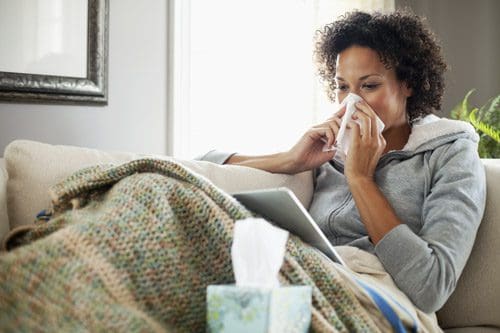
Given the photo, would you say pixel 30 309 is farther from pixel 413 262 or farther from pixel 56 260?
pixel 413 262

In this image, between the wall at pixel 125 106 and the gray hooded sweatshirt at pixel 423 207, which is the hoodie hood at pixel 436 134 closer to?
the gray hooded sweatshirt at pixel 423 207

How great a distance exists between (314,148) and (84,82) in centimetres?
91

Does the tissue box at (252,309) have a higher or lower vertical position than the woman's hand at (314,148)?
lower

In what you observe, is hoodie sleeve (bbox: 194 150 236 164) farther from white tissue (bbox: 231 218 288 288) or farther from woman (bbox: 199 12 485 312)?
white tissue (bbox: 231 218 288 288)

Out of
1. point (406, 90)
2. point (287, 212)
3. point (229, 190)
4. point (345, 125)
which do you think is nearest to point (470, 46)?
point (406, 90)

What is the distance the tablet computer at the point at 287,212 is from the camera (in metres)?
1.09

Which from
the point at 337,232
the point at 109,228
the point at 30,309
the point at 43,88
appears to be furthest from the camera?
the point at 43,88

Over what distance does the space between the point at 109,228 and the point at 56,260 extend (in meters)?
0.11

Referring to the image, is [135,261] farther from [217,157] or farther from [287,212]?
[217,157]

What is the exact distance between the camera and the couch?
1411 mm

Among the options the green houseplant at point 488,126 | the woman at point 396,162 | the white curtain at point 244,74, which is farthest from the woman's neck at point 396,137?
the green houseplant at point 488,126

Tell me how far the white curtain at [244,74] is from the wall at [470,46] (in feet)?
1.86

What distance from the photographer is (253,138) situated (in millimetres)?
2912

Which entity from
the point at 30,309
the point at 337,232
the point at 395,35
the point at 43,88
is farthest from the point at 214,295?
the point at 43,88
